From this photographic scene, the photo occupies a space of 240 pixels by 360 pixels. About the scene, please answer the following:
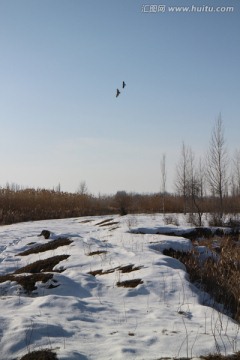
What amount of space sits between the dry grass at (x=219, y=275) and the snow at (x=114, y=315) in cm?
43

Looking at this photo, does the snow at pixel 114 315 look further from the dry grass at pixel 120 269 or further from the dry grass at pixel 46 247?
the dry grass at pixel 46 247

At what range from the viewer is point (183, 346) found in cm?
380

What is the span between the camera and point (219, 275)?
754cm

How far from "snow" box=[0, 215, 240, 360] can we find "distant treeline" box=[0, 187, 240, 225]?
11.9 metres

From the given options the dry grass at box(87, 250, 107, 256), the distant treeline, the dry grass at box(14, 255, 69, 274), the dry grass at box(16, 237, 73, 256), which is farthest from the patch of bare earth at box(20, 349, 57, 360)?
the distant treeline

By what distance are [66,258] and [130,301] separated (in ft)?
10.2

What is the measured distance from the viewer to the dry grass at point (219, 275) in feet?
20.5

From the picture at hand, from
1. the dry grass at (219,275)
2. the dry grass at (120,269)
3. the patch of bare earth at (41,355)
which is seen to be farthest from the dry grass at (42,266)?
the patch of bare earth at (41,355)

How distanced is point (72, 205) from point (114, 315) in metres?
19.2

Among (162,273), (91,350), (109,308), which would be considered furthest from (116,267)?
(91,350)

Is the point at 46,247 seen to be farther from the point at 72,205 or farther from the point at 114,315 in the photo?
the point at 72,205

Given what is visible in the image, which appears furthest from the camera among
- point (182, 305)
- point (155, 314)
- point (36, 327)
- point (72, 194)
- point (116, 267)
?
point (72, 194)

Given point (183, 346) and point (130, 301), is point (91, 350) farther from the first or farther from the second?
point (130, 301)

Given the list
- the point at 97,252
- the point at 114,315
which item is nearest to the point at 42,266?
the point at 97,252
